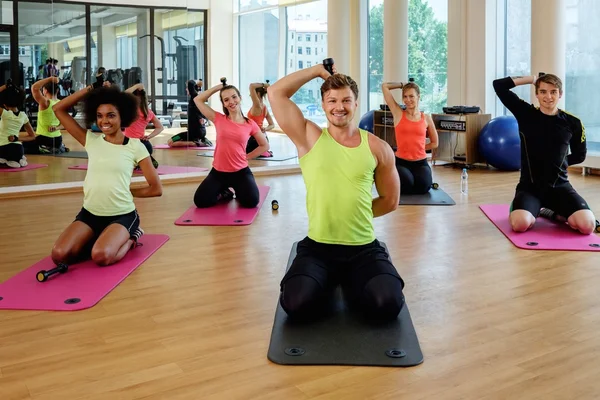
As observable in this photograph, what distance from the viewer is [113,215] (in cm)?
364

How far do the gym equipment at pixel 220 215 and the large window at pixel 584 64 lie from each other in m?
3.90

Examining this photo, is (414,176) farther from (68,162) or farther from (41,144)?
(41,144)

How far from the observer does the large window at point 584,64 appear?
6.91 meters

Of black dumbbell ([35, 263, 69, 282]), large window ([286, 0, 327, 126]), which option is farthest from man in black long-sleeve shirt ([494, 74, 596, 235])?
large window ([286, 0, 327, 126])

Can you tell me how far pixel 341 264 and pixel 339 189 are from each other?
0.31 meters

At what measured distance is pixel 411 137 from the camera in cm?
572

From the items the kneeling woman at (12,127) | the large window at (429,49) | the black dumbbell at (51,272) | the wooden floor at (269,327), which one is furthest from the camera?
the large window at (429,49)

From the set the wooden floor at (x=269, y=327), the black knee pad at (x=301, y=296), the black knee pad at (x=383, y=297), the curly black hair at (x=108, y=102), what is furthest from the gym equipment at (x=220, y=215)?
the black knee pad at (x=383, y=297)

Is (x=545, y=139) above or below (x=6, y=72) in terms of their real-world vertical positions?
below

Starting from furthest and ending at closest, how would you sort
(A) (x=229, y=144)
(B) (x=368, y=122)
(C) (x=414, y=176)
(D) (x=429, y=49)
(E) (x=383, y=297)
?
(D) (x=429, y=49)
(B) (x=368, y=122)
(C) (x=414, y=176)
(A) (x=229, y=144)
(E) (x=383, y=297)

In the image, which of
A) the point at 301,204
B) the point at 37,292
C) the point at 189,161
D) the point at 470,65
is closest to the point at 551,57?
the point at 470,65

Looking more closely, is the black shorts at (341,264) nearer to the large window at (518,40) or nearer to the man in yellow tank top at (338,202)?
the man in yellow tank top at (338,202)

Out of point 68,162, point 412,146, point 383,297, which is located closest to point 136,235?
point 383,297

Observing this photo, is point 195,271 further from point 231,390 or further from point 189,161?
point 189,161
